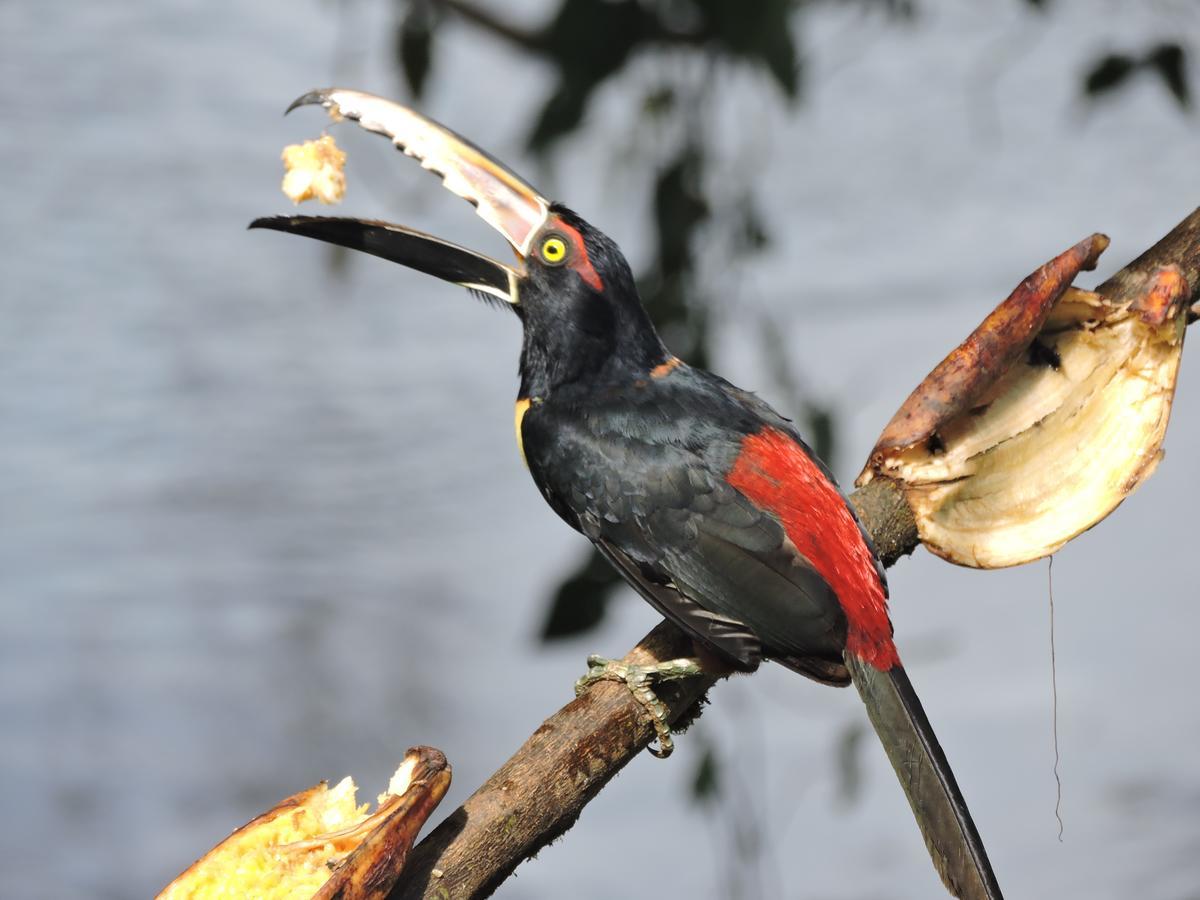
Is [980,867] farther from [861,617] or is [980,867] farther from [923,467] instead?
[923,467]

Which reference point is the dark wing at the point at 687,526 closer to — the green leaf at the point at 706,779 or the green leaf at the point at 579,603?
the green leaf at the point at 579,603

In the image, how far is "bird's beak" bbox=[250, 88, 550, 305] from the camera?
174cm

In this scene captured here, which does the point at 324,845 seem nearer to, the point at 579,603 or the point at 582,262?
the point at 579,603

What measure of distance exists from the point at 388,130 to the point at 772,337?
682 mm

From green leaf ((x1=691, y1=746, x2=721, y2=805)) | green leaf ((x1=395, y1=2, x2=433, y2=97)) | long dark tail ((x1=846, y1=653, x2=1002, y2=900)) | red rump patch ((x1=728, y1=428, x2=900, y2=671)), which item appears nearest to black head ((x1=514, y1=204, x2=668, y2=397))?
red rump patch ((x1=728, y1=428, x2=900, y2=671))

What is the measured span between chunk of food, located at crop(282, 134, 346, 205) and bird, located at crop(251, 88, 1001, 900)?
57 mm

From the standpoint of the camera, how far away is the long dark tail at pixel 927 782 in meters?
1.46

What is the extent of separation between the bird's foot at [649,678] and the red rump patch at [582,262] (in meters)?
0.46

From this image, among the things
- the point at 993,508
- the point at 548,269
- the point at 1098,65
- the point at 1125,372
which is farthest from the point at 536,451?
the point at 1098,65

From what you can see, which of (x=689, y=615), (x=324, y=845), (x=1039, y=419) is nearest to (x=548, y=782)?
(x=324, y=845)

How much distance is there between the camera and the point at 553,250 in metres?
1.88

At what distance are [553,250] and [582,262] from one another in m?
0.04

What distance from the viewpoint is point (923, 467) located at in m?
1.79

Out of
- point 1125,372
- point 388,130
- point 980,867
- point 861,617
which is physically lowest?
point 980,867
